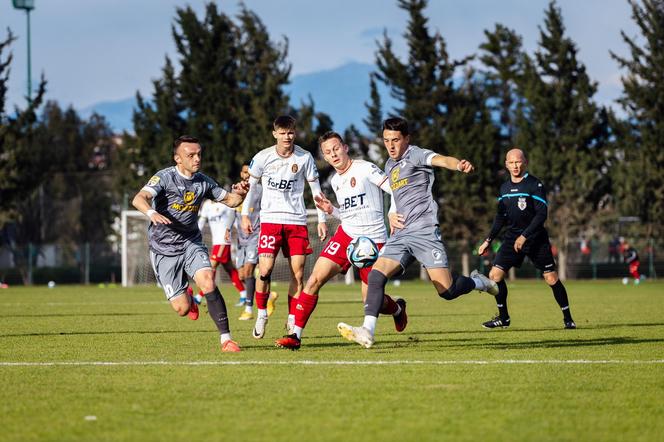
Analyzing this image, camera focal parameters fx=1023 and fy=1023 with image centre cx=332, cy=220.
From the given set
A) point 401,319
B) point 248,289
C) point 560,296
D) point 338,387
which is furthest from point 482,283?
point 248,289

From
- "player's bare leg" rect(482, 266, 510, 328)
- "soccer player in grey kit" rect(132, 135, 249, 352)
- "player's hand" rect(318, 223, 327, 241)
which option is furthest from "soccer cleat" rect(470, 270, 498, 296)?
"soccer player in grey kit" rect(132, 135, 249, 352)

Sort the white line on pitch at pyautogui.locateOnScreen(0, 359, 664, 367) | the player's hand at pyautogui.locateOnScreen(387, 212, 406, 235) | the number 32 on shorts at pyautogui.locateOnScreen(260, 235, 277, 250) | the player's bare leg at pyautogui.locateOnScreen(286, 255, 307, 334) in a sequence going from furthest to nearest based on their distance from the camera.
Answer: the player's bare leg at pyautogui.locateOnScreen(286, 255, 307, 334) < the number 32 on shorts at pyautogui.locateOnScreen(260, 235, 277, 250) < the player's hand at pyautogui.locateOnScreen(387, 212, 406, 235) < the white line on pitch at pyautogui.locateOnScreen(0, 359, 664, 367)

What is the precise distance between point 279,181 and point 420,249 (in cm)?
246

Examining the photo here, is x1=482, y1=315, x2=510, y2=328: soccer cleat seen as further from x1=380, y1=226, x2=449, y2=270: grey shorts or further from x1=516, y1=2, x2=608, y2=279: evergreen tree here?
x1=516, y1=2, x2=608, y2=279: evergreen tree

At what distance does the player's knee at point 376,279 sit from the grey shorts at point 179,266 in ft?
5.62

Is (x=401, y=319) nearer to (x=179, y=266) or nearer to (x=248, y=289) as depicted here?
(x=179, y=266)

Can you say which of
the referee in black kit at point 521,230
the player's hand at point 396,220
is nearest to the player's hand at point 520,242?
the referee in black kit at point 521,230

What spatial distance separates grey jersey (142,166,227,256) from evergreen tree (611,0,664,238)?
3656 centimetres

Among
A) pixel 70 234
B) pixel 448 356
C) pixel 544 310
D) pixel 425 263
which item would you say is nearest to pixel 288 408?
pixel 448 356

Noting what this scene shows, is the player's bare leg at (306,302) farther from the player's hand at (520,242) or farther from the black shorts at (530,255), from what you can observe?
the black shorts at (530,255)

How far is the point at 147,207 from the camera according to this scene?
975 centimetres

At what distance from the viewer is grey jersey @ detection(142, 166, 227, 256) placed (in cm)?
1035

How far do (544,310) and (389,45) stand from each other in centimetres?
3270

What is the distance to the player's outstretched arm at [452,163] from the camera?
8695mm
